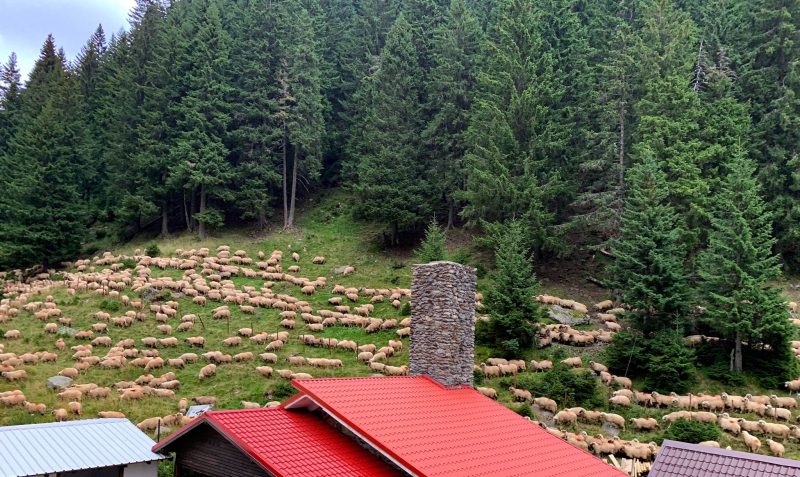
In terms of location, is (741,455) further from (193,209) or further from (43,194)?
(43,194)

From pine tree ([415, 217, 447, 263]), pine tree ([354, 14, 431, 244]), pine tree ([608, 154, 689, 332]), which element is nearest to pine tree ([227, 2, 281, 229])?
pine tree ([354, 14, 431, 244])

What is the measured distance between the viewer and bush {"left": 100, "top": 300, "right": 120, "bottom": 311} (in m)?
32.9

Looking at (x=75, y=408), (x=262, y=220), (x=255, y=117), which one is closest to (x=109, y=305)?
(x=75, y=408)

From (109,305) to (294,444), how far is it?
25464mm

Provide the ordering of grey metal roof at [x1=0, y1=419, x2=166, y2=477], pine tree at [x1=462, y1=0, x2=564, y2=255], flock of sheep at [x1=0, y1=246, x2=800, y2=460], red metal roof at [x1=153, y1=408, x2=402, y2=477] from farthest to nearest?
1. pine tree at [x1=462, y1=0, x2=564, y2=255]
2. flock of sheep at [x1=0, y1=246, x2=800, y2=460]
3. grey metal roof at [x1=0, y1=419, x2=166, y2=477]
4. red metal roof at [x1=153, y1=408, x2=402, y2=477]

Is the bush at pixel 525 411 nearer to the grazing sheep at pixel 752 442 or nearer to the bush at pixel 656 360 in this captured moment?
the bush at pixel 656 360

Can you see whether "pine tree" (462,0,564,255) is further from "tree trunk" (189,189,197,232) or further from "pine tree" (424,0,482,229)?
"tree trunk" (189,189,197,232)

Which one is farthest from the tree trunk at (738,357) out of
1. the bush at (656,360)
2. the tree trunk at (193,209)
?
the tree trunk at (193,209)

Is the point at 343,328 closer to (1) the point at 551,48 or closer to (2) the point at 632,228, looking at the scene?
(2) the point at 632,228

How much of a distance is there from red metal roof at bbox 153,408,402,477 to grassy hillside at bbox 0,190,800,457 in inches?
457

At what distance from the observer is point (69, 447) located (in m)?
13.4

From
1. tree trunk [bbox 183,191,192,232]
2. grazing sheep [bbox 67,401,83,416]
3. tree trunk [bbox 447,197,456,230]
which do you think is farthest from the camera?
tree trunk [bbox 183,191,192,232]

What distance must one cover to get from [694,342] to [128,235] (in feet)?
135

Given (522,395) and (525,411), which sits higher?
(522,395)
